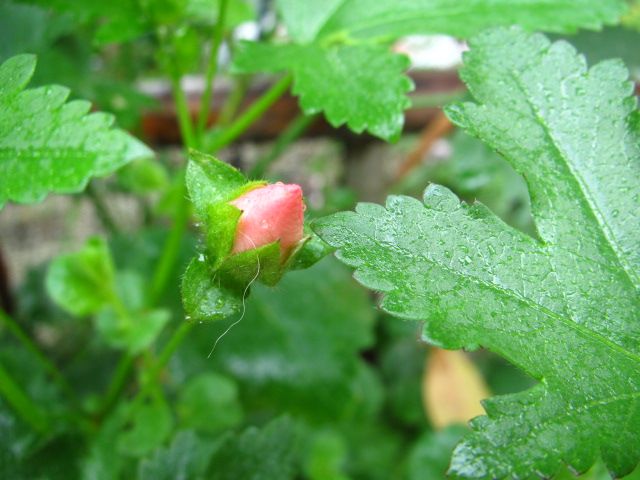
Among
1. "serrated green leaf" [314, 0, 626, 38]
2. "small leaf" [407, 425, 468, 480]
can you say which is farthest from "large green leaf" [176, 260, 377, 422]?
"serrated green leaf" [314, 0, 626, 38]

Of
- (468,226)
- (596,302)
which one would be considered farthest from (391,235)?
(596,302)

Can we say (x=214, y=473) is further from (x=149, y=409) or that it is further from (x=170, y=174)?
(x=170, y=174)

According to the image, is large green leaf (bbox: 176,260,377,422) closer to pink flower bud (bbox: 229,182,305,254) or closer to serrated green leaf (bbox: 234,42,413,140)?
serrated green leaf (bbox: 234,42,413,140)

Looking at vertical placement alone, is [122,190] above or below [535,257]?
below

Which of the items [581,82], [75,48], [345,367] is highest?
[581,82]

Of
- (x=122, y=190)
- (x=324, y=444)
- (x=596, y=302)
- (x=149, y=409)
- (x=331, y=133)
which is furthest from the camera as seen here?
(x=331, y=133)

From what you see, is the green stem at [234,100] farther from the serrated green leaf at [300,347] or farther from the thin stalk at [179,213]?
the thin stalk at [179,213]

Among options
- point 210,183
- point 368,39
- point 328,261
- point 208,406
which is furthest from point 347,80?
point 328,261
